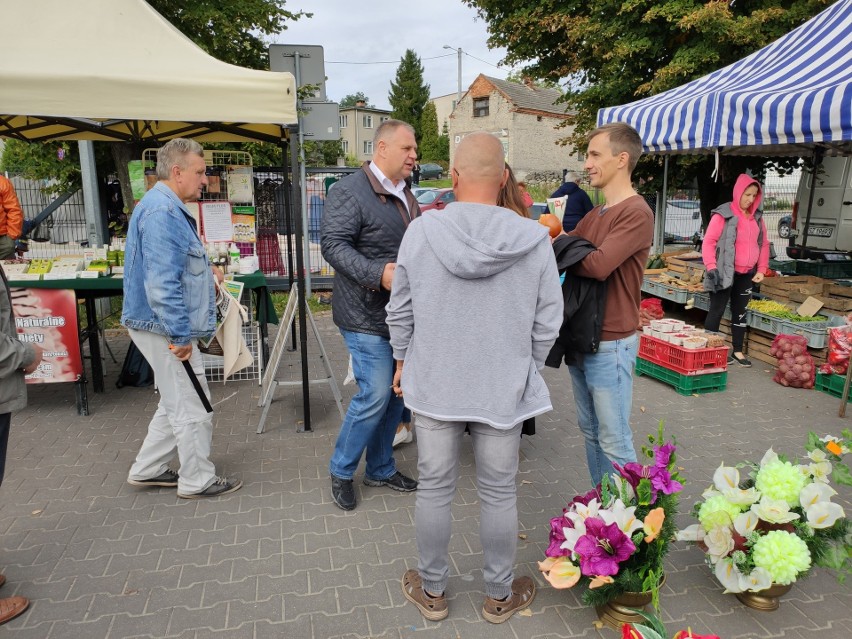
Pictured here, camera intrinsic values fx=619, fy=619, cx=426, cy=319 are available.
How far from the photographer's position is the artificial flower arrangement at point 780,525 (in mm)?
2500

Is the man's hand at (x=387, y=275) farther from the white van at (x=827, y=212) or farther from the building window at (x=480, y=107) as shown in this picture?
the building window at (x=480, y=107)

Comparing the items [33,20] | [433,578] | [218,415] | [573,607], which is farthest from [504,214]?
[33,20]

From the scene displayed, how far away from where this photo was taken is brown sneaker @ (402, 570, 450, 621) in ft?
8.54

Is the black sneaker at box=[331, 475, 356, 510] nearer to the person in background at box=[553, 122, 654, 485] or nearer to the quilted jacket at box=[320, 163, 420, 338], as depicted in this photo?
the quilted jacket at box=[320, 163, 420, 338]

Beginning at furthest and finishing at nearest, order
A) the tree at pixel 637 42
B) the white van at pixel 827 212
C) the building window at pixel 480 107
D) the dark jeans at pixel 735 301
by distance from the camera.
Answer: the building window at pixel 480 107 < the white van at pixel 827 212 < the tree at pixel 637 42 < the dark jeans at pixel 735 301

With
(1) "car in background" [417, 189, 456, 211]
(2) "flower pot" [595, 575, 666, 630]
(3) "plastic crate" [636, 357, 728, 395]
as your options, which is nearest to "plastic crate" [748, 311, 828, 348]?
(3) "plastic crate" [636, 357, 728, 395]

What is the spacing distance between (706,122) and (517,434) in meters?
4.90

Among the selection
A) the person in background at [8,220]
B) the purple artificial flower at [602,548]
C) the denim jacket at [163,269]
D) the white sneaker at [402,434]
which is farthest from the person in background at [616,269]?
the person in background at [8,220]

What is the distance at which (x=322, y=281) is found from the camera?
10711mm

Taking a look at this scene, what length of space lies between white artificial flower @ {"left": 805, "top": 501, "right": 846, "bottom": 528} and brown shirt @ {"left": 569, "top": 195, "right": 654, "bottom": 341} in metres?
1.02

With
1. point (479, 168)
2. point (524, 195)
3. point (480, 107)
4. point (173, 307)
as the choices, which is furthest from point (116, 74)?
point (480, 107)

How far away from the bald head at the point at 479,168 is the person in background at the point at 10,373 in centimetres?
198

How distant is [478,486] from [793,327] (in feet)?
16.5

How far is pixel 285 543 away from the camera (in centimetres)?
320
